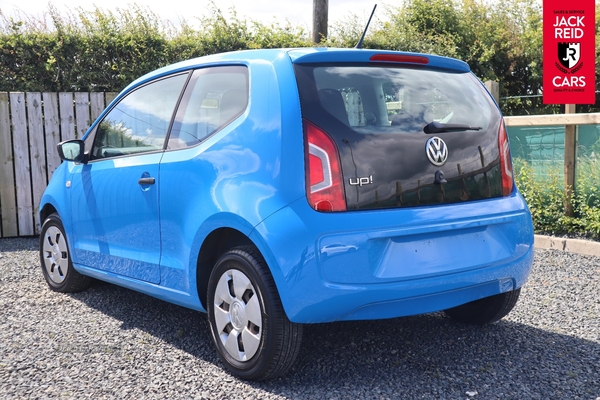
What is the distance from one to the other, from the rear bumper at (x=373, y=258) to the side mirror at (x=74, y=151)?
2.30 metres

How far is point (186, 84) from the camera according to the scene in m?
4.06

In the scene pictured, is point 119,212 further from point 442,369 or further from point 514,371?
point 514,371

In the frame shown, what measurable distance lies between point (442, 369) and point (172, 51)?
7.95 metres

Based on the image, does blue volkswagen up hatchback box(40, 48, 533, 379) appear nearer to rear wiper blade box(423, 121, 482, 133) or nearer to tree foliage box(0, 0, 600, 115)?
rear wiper blade box(423, 121, 482, 133)

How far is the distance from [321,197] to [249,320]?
0.78 m

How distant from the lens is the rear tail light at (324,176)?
10.2 feet

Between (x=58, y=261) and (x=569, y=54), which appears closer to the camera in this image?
(x=58, y=261)

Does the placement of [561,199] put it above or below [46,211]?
below

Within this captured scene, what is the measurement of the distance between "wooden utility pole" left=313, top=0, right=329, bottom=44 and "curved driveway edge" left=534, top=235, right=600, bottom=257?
6.67 meters

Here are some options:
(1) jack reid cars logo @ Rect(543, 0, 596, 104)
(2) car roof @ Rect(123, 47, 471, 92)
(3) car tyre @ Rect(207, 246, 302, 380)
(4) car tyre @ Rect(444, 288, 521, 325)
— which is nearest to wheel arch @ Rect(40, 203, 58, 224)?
Result: (2) car roof @ Rect(123, 47, 471, 92)

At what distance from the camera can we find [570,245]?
22.7ft

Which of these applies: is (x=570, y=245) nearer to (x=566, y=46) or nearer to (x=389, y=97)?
(x=566, y=46)

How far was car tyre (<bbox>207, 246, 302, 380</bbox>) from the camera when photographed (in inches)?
127

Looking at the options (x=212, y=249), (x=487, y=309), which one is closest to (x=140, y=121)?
(x=212, y=249)
